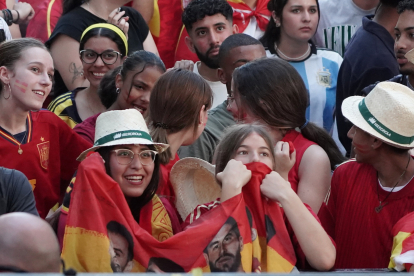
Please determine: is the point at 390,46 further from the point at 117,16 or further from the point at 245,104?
the point at 117,16

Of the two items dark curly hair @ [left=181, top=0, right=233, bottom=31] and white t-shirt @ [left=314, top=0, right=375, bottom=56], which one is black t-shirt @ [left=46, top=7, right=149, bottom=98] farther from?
white t-shirt @ [left=314, top=0, right=375, bottom=56]

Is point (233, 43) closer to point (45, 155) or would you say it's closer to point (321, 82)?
point (321, 82)

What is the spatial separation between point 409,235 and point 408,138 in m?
0.60

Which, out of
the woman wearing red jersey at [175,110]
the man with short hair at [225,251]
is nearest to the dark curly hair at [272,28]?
the woman wearing red jersey at [175,110]

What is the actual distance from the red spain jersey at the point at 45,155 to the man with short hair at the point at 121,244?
1.00 m

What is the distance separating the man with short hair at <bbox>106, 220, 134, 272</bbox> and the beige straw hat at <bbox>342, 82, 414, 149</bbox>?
133 centimetres

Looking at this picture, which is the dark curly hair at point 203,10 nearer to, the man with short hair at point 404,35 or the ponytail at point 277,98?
the man with short hair at point 404,35

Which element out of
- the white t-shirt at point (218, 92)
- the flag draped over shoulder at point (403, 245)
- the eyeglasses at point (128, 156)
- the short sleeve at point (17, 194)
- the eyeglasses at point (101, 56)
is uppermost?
the eyeglasses at point (101, 56)

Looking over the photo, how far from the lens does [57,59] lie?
17.1ft

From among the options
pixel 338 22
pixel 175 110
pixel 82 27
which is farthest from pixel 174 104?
pixel 338 22

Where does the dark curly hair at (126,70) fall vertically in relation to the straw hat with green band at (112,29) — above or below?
below

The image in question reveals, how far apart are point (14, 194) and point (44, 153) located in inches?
25.9

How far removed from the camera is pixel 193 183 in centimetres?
381

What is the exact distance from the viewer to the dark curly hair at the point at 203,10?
552 cm
